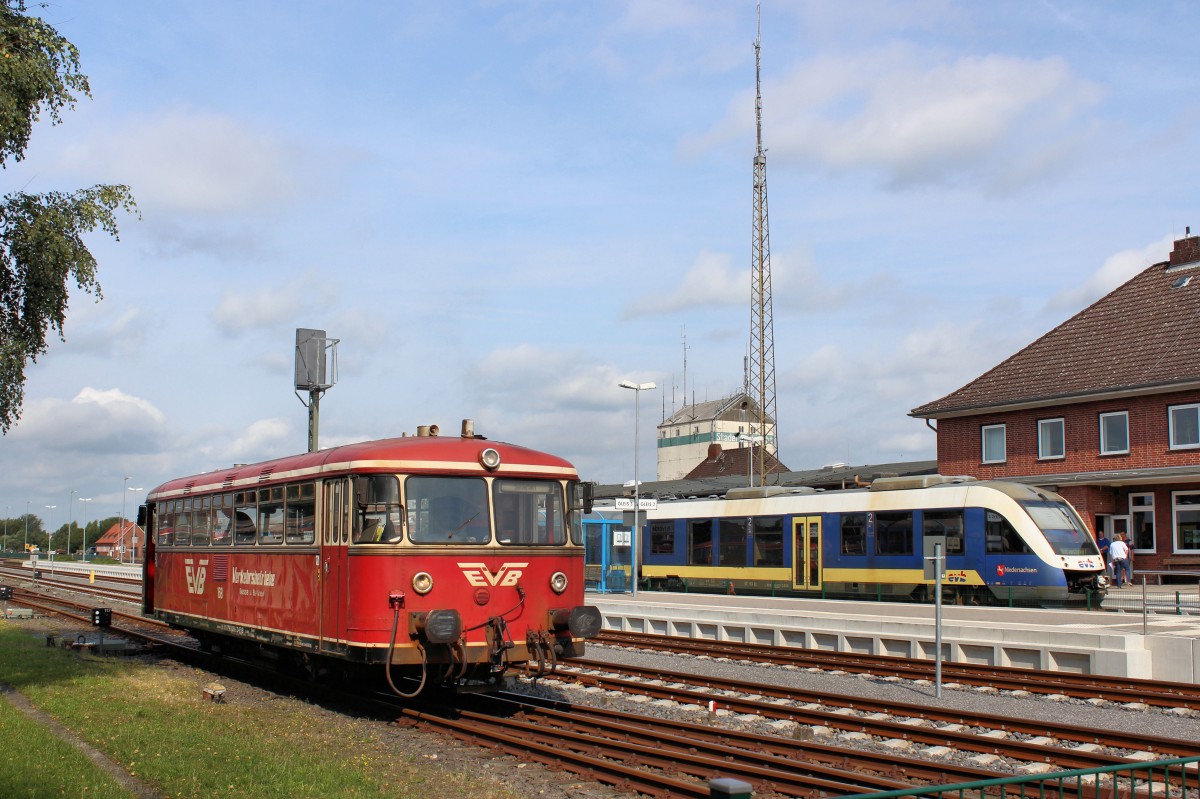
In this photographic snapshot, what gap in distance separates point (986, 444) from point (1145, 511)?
601 centimetres

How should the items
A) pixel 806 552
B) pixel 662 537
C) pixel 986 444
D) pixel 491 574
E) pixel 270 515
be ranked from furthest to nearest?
pixel 986 444 < pixel 662 537 < pixel 806 552 < pixel 270 515 < pixel 491 574

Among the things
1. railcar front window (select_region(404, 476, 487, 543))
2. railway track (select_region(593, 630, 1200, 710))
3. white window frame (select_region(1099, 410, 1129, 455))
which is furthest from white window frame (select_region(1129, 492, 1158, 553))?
railcar front window (select_region(404, 476, 487, 543))

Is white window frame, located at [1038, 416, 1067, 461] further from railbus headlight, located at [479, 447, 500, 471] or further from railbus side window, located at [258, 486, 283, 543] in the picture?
railbus side window, located at [258, 486, 283, 543]

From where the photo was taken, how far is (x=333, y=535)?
13227 mm

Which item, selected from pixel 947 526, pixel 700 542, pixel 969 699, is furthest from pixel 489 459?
pixel 700 542

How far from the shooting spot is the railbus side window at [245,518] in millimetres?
15766

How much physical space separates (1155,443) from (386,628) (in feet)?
87.2

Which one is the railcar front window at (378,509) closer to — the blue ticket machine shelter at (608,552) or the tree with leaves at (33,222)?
the tree with leaves at (33,222)

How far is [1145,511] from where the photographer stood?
32.6m

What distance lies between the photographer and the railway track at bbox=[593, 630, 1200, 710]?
1465 cm

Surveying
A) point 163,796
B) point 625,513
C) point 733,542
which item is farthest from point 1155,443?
point 163,796

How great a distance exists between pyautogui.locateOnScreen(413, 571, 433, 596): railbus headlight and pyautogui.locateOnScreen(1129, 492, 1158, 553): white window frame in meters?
25.9

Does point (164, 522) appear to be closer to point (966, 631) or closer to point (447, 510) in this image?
point (447, 510)

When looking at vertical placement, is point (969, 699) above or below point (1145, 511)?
below
